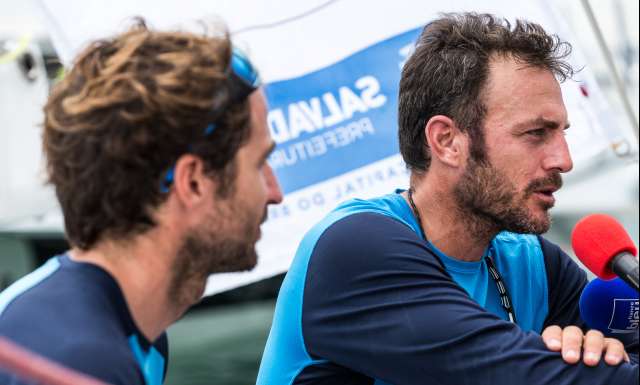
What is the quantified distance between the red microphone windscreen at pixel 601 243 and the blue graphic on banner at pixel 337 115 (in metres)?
1.40

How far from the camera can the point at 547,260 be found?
2.45m

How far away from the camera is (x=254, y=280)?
3383mm

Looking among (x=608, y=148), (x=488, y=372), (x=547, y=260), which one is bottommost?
(x=608, y=148)

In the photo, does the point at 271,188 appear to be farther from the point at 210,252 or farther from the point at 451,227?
the point at 451,227

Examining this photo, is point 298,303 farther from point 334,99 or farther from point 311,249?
point 334,99

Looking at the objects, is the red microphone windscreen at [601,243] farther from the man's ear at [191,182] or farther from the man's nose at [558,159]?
the man's ear at [191,182]

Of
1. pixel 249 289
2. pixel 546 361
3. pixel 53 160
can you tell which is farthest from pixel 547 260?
pixel 249 289

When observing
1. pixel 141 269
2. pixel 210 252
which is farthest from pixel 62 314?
pixel 210 252

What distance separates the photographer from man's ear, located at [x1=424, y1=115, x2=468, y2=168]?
2.30 metres

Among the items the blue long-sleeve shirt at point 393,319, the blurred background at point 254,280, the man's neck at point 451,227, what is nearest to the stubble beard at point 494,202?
the man's neck at point 451,227

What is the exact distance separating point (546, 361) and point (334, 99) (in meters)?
1.61

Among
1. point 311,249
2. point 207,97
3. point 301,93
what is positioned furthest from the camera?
point 301,93

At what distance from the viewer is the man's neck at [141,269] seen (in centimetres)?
158

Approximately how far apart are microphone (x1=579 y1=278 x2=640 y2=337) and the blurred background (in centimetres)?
115
